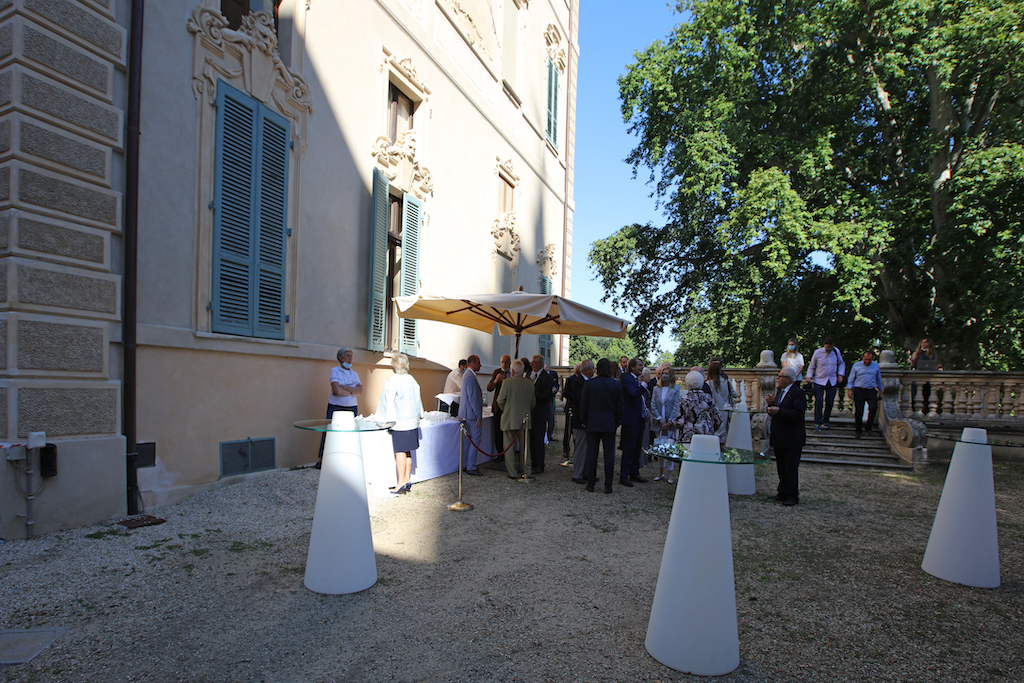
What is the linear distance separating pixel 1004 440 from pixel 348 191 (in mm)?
12764

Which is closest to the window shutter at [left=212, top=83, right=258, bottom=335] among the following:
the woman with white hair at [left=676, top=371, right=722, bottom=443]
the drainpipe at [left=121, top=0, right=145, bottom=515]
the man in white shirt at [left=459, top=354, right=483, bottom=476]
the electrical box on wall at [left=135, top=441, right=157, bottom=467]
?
the drainpipe at [left=121, top=0, right=145, bottom=515]

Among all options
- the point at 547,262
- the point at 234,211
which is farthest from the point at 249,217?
the point at 547,262

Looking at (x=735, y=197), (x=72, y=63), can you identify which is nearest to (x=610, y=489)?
(x=72, y=63)

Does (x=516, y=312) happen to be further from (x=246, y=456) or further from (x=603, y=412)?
(x=246, y=456)

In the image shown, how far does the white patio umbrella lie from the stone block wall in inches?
150

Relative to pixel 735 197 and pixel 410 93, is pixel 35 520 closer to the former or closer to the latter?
pixel 410 93

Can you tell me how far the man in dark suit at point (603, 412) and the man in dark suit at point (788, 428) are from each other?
71.8 inches

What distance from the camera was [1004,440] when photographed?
1106cm

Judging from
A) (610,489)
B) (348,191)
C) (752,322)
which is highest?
(348,191)

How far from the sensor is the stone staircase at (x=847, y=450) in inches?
401

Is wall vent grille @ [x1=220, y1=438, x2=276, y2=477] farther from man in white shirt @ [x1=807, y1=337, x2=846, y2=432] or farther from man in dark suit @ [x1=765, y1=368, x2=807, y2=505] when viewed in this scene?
man in white shirt @ [x1=807, y1=337, x2=846, y2=432]

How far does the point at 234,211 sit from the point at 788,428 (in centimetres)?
Answer: 693

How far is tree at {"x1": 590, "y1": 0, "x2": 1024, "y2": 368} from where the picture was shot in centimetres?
1336

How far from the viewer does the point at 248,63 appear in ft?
22.2
